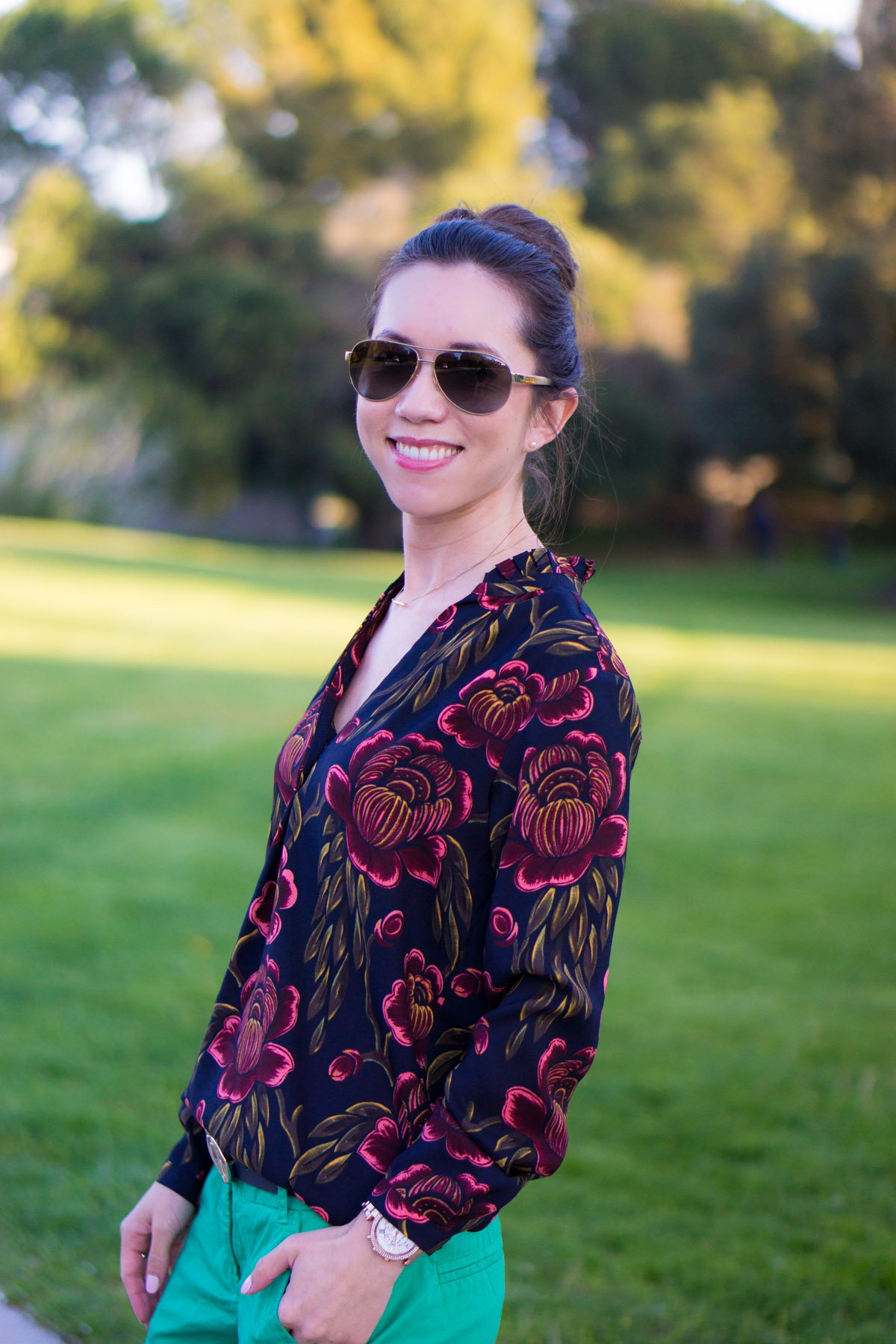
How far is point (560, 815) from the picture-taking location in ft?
4.53

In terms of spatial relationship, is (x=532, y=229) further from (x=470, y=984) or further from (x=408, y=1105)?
(x=408, y=1105)

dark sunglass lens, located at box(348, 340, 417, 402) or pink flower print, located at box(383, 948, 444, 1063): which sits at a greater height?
dark sunglass lens, located at box(348, 340, 417, 402)

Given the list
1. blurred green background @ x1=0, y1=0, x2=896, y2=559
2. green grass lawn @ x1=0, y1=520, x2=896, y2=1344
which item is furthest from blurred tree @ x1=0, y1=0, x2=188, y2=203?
green grass lawn @ x1=0, y1=520, x2=896, y2=1344

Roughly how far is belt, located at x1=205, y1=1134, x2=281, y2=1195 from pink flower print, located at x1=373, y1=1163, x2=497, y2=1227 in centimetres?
26

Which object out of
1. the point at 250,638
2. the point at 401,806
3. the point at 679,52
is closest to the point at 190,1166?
the point at 401,806

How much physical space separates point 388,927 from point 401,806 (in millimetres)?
147

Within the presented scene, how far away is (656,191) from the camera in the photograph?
38.1 metres

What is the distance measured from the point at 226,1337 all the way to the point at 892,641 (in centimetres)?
1834

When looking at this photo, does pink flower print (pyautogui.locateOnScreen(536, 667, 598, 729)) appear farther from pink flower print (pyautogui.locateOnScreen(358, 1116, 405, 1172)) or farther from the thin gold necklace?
pink flower print (pyautogui.locateOnScreen(358, 1116, 405, 1172))

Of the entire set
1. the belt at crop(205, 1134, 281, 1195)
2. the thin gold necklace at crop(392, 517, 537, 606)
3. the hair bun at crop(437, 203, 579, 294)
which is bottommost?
the belt at crop(205, 1134, 281, 1195)

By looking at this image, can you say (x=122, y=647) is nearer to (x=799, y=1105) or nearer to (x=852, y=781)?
(x=852, y=781)

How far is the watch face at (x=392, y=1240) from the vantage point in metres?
1.34

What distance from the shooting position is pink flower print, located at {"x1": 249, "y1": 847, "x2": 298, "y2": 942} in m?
1.57

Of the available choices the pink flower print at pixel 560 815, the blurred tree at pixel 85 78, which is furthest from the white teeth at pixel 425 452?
the blurred tree at pixel 85 78
